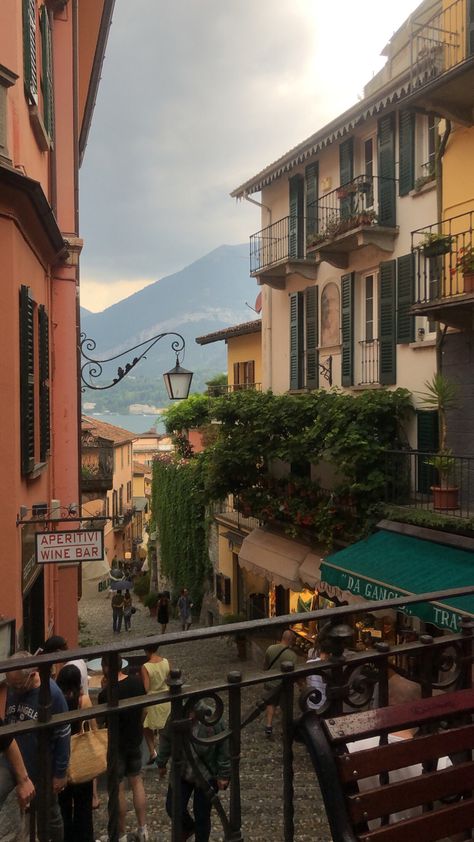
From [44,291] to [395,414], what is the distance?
6.95 m

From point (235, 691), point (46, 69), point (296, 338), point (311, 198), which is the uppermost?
point (311, 198)

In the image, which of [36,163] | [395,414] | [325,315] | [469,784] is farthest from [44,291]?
[469,784]

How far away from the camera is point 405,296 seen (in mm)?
Result: 12664

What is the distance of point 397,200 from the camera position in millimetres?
12961

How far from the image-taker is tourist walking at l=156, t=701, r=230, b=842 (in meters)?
2.39

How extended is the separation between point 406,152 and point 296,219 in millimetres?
4544

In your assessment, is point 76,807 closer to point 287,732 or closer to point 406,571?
point 287,732

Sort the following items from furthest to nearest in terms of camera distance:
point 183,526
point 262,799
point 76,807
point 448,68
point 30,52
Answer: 1. point 183,526
2. point 448,68
3. point 30,52
4. point 262,799
5. point 76,807

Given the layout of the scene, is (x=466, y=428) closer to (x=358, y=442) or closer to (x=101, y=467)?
(x=358, y=442)

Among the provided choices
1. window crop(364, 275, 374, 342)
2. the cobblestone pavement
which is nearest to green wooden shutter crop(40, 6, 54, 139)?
window crop(364, 275, 374, 342)

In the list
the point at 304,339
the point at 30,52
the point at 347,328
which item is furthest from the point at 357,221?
the point at 30,52

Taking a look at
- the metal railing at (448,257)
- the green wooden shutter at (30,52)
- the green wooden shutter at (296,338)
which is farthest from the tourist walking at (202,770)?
the green wooden shutter at (296,338)

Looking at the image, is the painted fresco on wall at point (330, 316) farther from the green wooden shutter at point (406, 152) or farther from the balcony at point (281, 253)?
the green wooden shutter at point (406, 152)

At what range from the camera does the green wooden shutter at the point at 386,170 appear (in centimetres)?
1302
